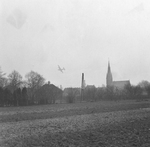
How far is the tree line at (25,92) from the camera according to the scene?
154 feet

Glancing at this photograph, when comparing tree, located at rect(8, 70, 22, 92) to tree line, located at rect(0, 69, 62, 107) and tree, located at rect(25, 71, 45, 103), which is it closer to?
tree line, located at rect(0, 69, 62, 107)

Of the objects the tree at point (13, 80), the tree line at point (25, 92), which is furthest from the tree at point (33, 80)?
the tree at point (13, 80)

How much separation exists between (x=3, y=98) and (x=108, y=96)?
117ft

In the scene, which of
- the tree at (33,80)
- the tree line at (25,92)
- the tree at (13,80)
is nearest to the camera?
the tree line at (25,92)

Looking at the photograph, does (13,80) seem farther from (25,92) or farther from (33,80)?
(25,92)

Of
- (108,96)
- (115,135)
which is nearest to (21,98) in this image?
(108,96)

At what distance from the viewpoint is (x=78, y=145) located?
7.39 meters

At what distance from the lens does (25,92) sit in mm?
49531

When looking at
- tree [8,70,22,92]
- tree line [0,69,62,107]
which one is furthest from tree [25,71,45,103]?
tree [8,70,22,92]

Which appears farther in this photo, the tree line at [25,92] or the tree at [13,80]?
the tree at [13,80]

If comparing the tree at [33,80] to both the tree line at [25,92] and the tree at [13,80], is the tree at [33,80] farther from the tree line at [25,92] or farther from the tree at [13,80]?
the tree at [13,80]

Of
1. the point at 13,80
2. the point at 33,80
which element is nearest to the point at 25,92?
the point at 13,80

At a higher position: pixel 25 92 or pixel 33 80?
pixel 33 80

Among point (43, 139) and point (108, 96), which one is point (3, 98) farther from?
point (43, 139)
